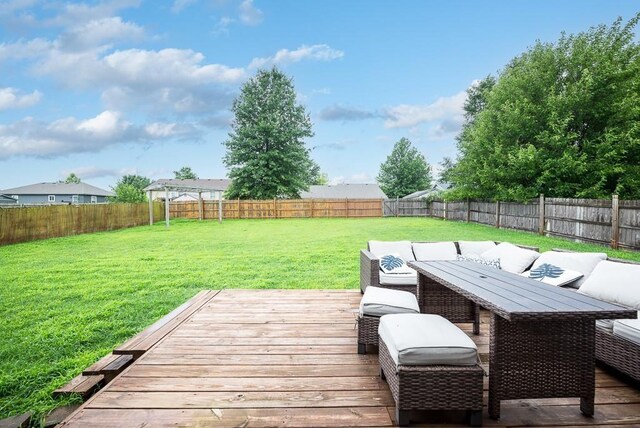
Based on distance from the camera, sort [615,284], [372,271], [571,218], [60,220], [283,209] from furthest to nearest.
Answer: [283,209]
[60,220]
[571,218]
[372,271]
[615,284]

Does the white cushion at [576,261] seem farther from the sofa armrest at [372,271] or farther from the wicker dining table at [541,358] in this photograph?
the wicker dining table at [541,358]

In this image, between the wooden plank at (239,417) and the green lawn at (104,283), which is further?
the green lawn at (104,283)

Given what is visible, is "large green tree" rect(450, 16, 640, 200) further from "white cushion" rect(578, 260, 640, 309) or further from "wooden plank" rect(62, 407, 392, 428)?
"wooden plank" rect(62, 407, 392, 428)

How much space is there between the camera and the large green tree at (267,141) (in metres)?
27.2

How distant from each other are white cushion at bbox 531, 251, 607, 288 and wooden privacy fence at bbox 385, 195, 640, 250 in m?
7.11

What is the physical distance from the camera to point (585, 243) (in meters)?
10.2

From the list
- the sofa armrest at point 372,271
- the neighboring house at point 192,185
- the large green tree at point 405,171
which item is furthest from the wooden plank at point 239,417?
the large green tree at point 405,171

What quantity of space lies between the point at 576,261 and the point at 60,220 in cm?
1484

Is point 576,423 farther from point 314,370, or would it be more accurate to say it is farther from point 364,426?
point 314,370

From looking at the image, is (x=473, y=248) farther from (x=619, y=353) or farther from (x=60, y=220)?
(x=60, y=220)

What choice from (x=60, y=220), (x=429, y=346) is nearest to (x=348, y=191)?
(x=60, y=220)

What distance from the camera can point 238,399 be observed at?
6.81 ft

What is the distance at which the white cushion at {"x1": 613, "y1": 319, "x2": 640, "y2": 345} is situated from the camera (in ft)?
7.23

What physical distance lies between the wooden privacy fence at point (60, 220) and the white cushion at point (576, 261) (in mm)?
13340
